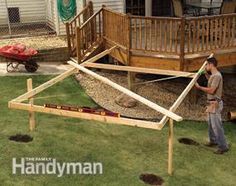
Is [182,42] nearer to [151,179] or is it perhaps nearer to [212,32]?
[212,32]

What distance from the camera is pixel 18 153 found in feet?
28.7

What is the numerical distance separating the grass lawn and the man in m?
0.35

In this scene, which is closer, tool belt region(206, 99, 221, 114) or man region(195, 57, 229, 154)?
man region(195, 57, 229, 154)

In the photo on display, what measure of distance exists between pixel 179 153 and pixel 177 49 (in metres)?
3.37

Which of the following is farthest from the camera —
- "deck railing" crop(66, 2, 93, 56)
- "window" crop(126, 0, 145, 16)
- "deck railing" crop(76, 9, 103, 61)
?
"window" crop(126, 0, 145, 16)

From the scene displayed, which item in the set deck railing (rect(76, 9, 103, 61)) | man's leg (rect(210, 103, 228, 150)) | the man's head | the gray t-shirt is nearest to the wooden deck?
deck railing (rect(76, 9, 103, 61))

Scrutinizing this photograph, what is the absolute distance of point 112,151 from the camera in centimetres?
923

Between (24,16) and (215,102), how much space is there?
12.6 meters

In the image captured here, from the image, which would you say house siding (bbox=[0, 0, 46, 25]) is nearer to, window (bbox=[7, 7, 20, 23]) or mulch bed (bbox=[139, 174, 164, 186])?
window (bbox=[7, 7, 20, 23])

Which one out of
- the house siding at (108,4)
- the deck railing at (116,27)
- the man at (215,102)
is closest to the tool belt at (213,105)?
the man at (215,102)

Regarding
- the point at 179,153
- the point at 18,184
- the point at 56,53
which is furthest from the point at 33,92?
the point at 56,53

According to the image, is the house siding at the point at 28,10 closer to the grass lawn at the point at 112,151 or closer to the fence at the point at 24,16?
the fence at the point at 24,16

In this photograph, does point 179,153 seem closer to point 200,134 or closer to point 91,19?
point 200,134

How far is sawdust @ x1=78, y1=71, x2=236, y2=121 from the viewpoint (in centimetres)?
1180
